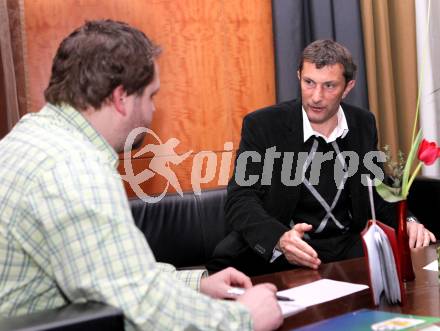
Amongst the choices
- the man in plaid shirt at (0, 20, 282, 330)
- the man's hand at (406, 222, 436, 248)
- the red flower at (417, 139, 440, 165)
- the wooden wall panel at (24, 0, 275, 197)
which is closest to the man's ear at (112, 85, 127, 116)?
the man in plaid shirt at (0, 20, 282, 330)

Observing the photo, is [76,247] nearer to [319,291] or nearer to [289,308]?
[289,308]

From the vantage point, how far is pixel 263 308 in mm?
1566

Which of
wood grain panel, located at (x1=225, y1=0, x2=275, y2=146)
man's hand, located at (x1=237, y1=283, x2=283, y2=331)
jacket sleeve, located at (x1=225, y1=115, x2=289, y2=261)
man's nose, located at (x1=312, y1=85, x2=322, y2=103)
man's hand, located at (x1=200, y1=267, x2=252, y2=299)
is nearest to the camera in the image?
man's hand, located at (x1=237, y1=283, x2=283, y2=331)

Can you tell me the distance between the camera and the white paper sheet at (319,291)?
6.08 feet

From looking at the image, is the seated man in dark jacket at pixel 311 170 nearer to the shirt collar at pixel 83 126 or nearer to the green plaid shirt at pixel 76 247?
the shirt collar at pixel 83 126

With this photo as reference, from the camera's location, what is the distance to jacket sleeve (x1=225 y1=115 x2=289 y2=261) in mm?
2559

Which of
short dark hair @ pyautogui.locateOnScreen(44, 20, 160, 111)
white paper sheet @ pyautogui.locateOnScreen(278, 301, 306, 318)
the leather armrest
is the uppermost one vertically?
short dark hair @ pyautogui.locateOnScreen(44, 20, 160, 111)

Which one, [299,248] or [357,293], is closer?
[357,293]

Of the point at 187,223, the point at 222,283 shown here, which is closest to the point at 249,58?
the point at 187,223

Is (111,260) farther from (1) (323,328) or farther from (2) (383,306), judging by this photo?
(2) (383,306)

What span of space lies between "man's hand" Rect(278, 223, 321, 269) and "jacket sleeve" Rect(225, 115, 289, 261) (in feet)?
0.56

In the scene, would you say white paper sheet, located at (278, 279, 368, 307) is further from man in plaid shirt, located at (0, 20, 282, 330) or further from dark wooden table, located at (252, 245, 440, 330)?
man in plaid shirt, located at (0, 20, 282, 330)

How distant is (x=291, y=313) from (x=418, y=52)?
305 cm

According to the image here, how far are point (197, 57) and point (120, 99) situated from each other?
239cm
